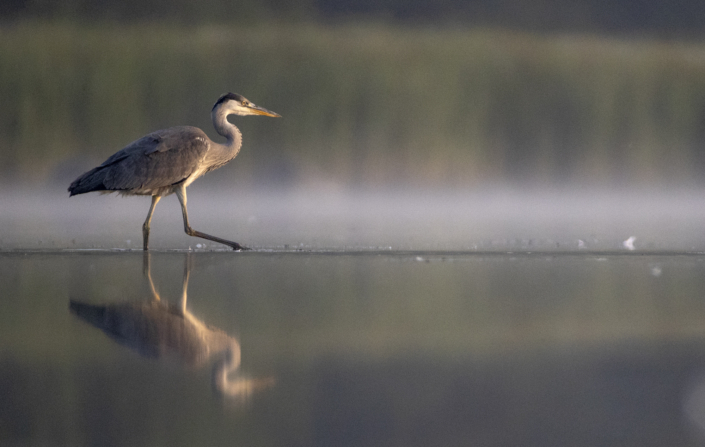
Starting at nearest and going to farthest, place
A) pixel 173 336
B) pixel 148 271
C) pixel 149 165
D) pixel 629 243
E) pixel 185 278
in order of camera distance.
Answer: pixel 173 336 < pixel 185 278 < pixel 148 271 < pixel 149 165 < pixel 629 243

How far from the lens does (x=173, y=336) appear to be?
203 cm

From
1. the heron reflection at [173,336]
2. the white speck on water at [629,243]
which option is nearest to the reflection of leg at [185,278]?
the heron reflection at [173,336]

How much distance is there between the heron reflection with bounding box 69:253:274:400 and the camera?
162 centimetres

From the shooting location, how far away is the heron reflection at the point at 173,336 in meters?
1.62

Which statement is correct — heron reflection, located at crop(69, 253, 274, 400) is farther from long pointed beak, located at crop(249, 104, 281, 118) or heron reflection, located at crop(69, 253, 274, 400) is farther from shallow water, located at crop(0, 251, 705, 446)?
long pointed beak, located at crop(249, 104, 281, 118)

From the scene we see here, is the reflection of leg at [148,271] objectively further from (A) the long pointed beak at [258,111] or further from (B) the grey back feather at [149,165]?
(A) the long pointed beak at [258,111]

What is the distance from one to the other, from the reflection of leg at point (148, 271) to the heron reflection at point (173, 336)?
9 centimetres

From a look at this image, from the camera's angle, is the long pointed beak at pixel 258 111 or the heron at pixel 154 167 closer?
the heron at pixel 154 167

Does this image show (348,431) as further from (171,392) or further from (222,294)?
(222,294)

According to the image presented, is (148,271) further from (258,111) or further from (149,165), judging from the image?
(258,111)

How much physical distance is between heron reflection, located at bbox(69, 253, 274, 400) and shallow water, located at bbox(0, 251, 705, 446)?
3 centimetres

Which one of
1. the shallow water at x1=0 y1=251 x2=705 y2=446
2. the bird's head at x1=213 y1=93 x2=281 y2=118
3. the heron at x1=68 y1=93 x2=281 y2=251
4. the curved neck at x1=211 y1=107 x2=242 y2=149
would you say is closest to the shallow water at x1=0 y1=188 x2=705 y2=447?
the shallow water at x1=0 y1=251 x2=705 y2=446

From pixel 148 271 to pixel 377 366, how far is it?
2.24m

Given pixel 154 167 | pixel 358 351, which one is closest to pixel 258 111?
pixel 154 167
